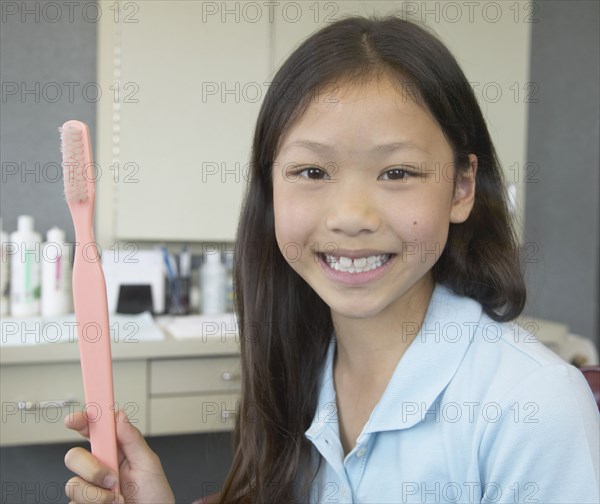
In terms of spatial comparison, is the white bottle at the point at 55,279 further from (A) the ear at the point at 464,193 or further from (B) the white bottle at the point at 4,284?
(A) the ear at the point at 464,193

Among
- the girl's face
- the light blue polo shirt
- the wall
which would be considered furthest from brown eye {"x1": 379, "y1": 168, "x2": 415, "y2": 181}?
the wall

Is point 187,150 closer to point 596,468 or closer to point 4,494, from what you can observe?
point 4,494

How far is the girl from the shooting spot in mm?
502

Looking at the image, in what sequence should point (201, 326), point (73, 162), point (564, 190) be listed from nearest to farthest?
point (73, 162) → point (201, 326) → point (564, 190)

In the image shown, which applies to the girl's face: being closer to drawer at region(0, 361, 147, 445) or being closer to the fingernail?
the fingernail

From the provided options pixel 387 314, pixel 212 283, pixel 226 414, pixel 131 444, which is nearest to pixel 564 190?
pixel 212 283

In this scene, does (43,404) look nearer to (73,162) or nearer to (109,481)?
(109,481)

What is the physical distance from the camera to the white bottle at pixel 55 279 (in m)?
1.16

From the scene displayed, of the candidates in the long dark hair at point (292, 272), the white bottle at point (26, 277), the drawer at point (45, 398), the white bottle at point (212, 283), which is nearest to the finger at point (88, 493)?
the long dark hair at point (292, 272)

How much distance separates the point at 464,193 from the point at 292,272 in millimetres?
220

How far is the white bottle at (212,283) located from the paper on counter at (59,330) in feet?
0.53

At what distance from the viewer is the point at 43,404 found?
0.96 m

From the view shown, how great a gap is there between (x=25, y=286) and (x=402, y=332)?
802 mm

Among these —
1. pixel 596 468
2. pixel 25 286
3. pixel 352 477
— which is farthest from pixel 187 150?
pixel 596 468
